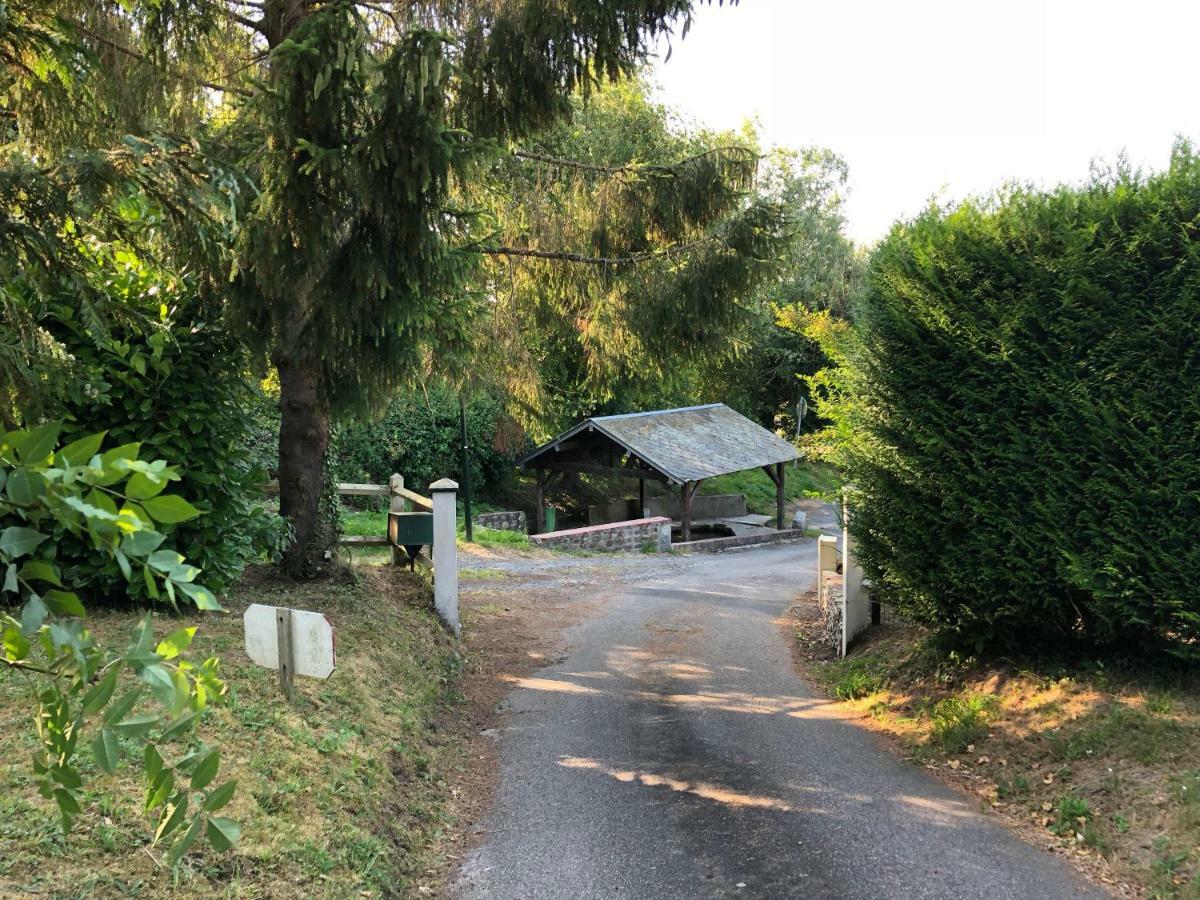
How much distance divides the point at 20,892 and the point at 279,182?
5352 millimetres

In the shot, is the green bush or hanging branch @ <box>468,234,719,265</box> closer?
hanging branch @ <box>468,234,719,265</box>

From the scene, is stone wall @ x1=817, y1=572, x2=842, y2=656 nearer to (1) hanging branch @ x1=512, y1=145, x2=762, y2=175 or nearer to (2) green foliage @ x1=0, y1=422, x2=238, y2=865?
(1) hanging branch @ x1=512, y1=145, x2=762, y2=175

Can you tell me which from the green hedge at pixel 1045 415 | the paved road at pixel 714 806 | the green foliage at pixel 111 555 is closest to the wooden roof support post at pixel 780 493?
the paved road at pixel 714 806

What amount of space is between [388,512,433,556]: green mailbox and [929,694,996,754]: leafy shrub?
19.2 ft

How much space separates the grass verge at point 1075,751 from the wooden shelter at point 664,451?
1666 centimetres

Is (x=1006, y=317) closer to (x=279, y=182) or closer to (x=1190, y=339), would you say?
(x=1190, y=339)

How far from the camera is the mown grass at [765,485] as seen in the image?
36.1 meters

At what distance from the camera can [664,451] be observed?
25.5m

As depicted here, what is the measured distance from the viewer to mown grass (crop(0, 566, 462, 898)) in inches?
144

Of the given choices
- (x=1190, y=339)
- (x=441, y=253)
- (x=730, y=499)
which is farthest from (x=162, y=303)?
(x=730, y=499)

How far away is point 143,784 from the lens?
425 centimetres

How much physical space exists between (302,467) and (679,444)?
1832cm

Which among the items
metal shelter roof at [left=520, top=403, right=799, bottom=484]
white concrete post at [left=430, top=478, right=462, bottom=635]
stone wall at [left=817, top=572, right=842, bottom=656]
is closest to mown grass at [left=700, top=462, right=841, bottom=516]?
metal shelter roof at [left=520, top=403, right=799, bottom=484]

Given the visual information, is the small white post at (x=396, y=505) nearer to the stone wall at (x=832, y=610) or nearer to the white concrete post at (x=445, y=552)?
the white concrete post at (x=445, y=552)
